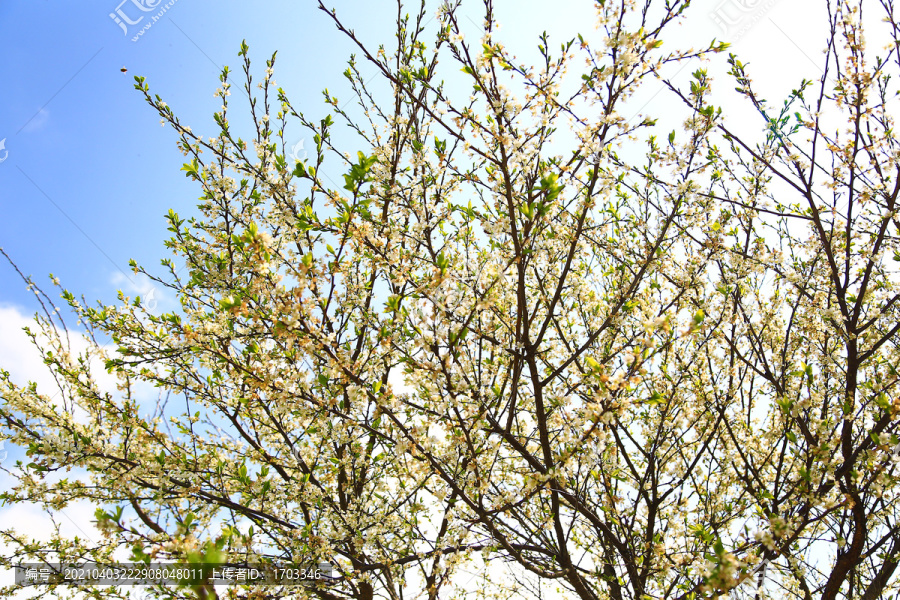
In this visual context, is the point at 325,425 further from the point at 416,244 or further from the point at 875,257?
the point at 875,257

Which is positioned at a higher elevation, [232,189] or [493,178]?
[232,189]

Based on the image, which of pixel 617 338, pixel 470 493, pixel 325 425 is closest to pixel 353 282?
pixel 325 425

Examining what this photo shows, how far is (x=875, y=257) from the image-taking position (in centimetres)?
336

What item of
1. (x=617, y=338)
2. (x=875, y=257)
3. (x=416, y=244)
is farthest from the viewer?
(x=617, y=338)

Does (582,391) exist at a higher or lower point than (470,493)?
higher

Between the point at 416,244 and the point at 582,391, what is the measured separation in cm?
176

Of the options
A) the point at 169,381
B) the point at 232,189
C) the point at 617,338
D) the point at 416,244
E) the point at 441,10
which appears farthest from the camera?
the point at 617,338

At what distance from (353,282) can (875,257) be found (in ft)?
11.4

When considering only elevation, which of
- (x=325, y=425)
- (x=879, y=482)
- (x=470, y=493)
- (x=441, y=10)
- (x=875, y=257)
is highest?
(x=441, y=10)

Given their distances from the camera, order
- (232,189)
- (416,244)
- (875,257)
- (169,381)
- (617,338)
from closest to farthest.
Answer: (416,244), (875,257), (232,189), (169,381), (617,338)

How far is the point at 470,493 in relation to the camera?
323cm

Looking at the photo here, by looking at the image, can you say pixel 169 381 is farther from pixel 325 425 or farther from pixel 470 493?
pixel 470 493

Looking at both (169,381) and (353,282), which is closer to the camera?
(353,282)

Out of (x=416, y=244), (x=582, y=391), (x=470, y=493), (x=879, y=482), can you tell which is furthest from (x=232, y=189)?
(x=879, y=482)
